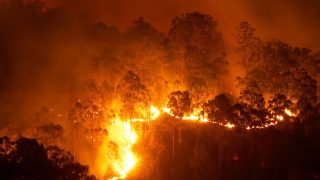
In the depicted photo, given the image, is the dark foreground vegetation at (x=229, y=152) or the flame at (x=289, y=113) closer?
the dark foreground vegetation at (x=229, y=152)

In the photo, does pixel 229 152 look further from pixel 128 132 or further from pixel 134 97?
pixel 128 132

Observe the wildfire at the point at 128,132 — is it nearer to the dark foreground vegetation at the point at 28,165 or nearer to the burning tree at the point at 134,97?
the burning tree at the point at 134,97

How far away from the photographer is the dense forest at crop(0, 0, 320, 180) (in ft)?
74.4

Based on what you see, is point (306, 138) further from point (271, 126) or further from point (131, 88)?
point (131, 88)

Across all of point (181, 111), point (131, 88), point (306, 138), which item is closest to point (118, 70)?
point (131, 88)

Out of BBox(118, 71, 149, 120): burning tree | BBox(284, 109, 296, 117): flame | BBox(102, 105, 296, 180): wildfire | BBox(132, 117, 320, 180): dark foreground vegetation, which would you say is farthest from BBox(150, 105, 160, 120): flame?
BBox(284, 109, 296, 117): flame

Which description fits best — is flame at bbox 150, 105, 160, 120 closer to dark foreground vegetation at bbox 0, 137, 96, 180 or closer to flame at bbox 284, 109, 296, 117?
flame at bbox 284, 109, 296, 117

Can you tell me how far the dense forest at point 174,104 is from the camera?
22688 millimetres

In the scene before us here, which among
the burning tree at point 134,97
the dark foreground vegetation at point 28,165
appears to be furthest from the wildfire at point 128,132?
the dark foreground vegetation at point 28,165

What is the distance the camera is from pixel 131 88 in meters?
25.2

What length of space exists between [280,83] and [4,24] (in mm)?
21949

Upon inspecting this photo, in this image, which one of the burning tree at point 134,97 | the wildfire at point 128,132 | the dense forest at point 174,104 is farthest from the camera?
the burning tree at point 134,97

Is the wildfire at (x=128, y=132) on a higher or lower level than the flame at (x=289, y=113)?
lower

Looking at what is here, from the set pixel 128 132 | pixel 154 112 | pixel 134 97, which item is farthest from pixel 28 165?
pixel 128 132
